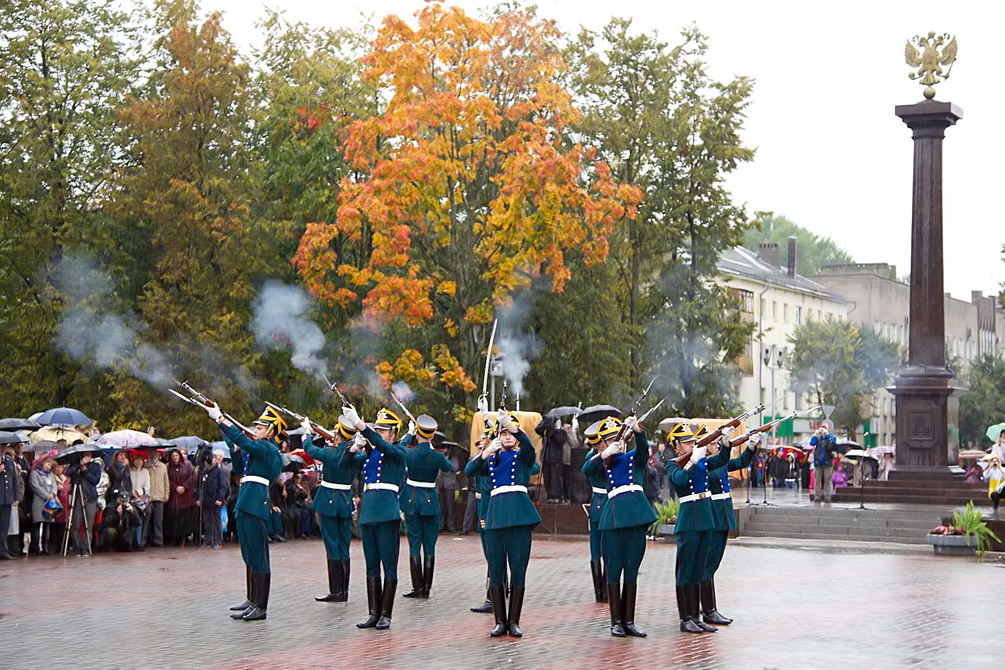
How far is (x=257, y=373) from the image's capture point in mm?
35000

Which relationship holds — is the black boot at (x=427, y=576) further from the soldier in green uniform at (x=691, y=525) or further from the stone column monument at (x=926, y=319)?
the stone column monument at (x=926, y=319)

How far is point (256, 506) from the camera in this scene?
1479 cm

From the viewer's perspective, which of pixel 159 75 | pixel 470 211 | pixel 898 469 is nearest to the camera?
pixel 898 469

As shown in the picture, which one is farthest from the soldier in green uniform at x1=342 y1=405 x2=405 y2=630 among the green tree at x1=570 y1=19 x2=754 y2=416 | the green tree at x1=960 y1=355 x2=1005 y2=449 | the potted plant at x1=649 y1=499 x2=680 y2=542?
the green tree at x1=960 y1=355 x2=1005 y2=449

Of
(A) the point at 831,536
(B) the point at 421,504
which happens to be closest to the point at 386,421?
(B) the point at 421,504

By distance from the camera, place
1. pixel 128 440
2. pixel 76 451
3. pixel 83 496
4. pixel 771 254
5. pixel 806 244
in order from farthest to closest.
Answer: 1. pixel 806 244
2. pixel 771 254
3. pixel 128 440
4. pixel 83 496
5. pixel 76 451

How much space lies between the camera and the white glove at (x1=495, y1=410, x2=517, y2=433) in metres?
13.8

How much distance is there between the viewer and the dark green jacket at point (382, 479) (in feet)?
47.9

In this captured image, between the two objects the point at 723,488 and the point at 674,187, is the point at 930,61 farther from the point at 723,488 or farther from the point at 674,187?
the point at 723,488

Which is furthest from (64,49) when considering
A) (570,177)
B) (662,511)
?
(662,511)

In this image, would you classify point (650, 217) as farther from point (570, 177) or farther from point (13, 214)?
point (13, 214)

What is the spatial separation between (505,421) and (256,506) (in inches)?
108

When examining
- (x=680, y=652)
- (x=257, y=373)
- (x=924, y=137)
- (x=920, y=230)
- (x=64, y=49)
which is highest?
(x=64, y=49)

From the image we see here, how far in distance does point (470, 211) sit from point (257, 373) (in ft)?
20.2
